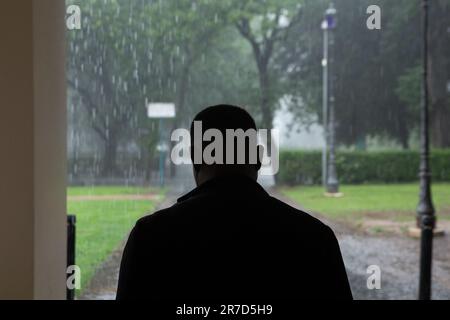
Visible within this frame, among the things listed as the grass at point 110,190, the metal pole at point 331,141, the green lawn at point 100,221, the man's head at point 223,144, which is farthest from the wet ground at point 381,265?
the man's head at point 223,144

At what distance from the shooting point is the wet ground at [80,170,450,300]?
11.0 feet

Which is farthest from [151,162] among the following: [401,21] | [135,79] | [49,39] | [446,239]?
[401,21]

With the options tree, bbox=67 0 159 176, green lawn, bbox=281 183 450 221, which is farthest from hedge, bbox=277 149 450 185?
tree, bbox=67 0 159 176

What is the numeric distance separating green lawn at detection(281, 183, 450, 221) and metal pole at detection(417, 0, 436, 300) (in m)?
1.35

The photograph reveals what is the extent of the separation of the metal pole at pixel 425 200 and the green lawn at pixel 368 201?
1.35 m

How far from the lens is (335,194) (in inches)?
291

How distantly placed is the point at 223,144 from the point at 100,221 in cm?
324

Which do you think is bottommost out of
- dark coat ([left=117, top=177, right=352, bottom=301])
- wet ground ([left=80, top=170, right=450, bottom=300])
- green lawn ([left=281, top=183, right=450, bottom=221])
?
wet ground ([left=80, top=170, right=450, bottom=300])

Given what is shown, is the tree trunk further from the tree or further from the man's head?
the man's head

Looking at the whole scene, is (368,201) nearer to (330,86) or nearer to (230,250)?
(330,86)

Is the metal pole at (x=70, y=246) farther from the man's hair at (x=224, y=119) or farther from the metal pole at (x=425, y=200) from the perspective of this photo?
the metal pole at (x=425, y=200)

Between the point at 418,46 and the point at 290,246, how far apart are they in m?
8.39

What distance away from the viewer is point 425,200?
4.47m

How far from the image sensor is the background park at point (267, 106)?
11.9 ft
